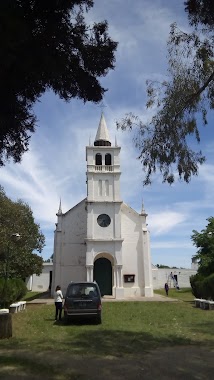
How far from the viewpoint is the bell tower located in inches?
1202

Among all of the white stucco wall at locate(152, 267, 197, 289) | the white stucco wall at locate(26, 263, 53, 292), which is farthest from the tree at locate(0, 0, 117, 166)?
the white stucco wall at locate(152, 267, 197, 289)

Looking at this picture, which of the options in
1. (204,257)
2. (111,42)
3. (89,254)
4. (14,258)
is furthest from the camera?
(14,258)

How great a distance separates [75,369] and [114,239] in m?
24.1

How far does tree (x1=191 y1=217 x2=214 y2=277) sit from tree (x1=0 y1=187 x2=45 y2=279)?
A: 15233 millimetres

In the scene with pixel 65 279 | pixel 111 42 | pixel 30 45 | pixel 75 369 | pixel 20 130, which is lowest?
pixel 75 369

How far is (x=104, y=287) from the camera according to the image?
3148 cm

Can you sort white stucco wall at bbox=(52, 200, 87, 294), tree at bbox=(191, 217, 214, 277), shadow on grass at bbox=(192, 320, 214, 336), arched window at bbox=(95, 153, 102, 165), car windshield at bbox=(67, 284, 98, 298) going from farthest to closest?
arched window at bbox=(95, 153, 102, 165) < white stucco wall at bbox=(52, 200, 87, 294) < tree at bbox=(191, 217, 214, 277) < car windshield at bbox=(67, 284, 98, 298) < shadow on grass at bbox=(192, 320, 214, 336)

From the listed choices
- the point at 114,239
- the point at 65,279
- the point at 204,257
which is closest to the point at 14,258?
the point at 65,279

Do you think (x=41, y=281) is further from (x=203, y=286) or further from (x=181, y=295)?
(x=203, y=286)

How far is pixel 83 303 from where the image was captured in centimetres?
1413

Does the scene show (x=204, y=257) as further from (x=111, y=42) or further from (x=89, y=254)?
(x=111, y=42)

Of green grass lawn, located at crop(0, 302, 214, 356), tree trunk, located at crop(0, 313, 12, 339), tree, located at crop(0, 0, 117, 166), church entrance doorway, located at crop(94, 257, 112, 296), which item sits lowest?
green grass lawn, located at crop(0, 302, 214, 356)

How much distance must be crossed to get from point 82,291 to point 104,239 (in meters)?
16.4

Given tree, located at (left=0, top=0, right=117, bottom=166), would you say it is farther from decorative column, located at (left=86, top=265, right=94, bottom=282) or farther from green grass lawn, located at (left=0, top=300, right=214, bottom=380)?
decorative column, located at (left=86, top=265, right=94, bottom=282)
